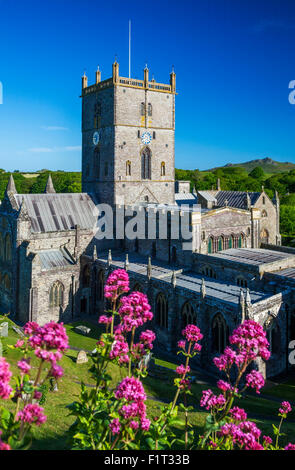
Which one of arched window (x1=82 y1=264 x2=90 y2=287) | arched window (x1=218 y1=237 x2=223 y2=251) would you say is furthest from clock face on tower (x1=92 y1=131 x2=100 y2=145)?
arched window (x1=218 y1=237 x2=223 y2=251)

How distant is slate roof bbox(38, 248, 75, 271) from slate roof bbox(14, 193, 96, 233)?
100 inches

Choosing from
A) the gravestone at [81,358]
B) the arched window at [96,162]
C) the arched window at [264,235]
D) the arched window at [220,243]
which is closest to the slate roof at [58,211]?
the arched window at [96,162]

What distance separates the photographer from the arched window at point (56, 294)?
4041 centimetres

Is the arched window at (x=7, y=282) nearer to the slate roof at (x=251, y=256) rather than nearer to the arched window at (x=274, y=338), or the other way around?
the slate roof at (x=251, y=256)

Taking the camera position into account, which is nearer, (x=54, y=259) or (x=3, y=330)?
(x=3, y=330)

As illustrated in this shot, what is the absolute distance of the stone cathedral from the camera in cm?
3008

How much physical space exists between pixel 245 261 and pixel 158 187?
61.9ft

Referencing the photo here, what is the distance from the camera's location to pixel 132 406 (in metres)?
7.45

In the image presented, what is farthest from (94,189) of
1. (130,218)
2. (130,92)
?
(130,92)

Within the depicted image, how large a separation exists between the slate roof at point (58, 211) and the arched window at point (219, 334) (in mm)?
21649

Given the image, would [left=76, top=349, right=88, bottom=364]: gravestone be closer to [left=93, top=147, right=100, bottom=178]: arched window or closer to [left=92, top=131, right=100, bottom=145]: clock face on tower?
[left=93, top=147, right=100, bottom=178]: arched window

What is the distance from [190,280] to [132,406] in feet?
88.5

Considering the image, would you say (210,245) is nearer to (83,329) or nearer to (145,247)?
(145,247)

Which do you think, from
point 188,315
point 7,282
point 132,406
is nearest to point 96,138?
point 7,282
